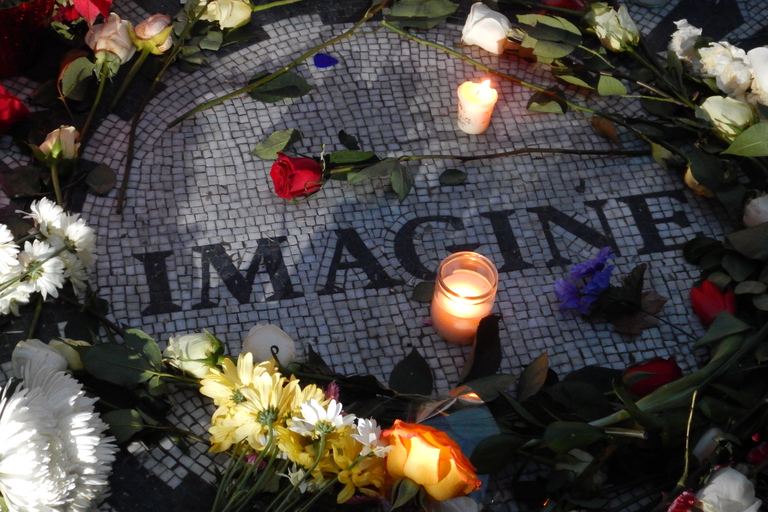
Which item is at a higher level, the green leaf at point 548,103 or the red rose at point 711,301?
the green leaf at point 548,103

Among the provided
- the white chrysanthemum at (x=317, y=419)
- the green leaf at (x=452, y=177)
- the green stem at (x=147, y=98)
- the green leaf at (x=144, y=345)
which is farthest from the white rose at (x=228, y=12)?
the white chrysanthemum at (x=317, y=419)

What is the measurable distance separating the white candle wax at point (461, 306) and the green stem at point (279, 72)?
1.76 ft

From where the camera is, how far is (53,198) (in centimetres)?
129

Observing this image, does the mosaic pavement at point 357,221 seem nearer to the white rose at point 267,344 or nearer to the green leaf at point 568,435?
the white rose at point 267,344

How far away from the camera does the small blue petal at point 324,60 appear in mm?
1554

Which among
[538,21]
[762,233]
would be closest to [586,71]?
[538,21]

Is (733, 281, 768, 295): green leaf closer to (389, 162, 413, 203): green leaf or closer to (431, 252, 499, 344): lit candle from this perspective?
(431, 252, 499, 344): lit candle

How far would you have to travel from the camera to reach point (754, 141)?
1287mm

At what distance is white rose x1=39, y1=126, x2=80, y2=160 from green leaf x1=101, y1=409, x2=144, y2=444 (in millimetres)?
441

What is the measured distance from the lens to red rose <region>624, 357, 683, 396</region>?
1106mm

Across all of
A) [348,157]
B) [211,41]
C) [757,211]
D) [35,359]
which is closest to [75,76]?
[211,41]

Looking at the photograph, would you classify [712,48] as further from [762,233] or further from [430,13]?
[430,13]

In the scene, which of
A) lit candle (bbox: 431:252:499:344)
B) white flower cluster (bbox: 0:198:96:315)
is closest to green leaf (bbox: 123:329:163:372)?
white flower cluster (bbox: 0:198:96:315)

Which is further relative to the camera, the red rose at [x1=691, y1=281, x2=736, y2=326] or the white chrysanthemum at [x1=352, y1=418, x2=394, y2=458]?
the red rose at [x1=691, y1=281, x2=736, y2=326]
